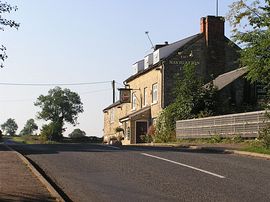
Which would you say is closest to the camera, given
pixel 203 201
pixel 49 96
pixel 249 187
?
pixel 203 201

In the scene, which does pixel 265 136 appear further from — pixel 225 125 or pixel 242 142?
pixel 225 125

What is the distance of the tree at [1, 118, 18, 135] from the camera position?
17675cm

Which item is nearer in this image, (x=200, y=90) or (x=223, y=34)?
(x=200, y=90)

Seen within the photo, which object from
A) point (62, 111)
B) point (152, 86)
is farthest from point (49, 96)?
point (152, 86)

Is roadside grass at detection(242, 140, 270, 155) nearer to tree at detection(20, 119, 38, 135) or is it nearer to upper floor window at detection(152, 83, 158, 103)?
upper floor window at detection(152, 83, 158, 103)

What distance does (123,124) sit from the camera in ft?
182

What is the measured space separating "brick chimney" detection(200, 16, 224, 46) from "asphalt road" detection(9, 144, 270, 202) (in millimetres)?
28433

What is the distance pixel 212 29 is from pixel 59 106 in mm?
77322

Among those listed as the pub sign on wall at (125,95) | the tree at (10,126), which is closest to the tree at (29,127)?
the tree at (10,126)

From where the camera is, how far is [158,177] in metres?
13.1

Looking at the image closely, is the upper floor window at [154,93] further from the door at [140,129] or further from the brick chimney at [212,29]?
the brick chimney at [212,29]

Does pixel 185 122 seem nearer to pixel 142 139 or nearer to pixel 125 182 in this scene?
pixel 142 139

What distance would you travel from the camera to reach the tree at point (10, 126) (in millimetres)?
176750

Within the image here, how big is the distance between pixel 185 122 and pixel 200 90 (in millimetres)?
2868
